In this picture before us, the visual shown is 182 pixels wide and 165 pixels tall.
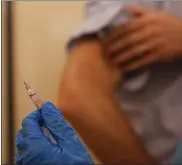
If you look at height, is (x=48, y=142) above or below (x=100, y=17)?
below

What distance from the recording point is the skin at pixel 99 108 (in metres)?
0.51

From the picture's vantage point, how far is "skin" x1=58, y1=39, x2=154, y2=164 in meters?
0.51

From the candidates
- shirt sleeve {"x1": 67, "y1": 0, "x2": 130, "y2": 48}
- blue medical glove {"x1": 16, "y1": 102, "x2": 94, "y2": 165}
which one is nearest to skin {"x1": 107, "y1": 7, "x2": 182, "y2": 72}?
shirt sleeve {"x1": 67, "y1": 0, "x2": 130, "y2": 48}

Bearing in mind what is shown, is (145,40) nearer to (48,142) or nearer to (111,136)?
(111,136)

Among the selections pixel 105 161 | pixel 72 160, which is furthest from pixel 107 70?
pixel 72 160

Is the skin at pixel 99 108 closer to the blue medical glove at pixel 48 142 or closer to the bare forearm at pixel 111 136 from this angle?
the bare forearm at pixel 111 136

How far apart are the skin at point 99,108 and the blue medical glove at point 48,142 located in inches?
4.3

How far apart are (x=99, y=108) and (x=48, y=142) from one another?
0.20 meters

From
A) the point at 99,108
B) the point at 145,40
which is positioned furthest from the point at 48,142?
the point at 145,40

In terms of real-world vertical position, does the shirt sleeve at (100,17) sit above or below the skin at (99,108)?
above

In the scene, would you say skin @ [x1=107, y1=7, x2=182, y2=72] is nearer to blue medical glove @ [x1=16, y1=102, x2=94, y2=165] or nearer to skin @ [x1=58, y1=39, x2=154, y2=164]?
skin @ [x1=58, y1=39, x2=154, y2=164]

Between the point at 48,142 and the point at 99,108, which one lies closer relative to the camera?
the point at 48,142

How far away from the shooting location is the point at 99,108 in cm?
54

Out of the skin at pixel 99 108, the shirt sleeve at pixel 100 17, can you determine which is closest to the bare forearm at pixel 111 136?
the skin at pixel 99 108
